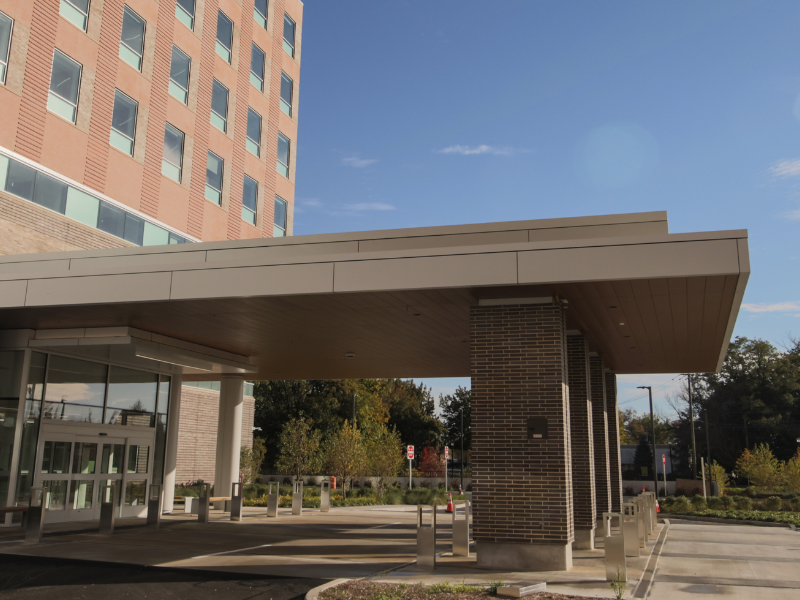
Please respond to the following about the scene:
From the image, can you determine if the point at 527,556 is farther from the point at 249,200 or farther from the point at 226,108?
the point at 226,108

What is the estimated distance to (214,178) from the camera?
2986 centimetres

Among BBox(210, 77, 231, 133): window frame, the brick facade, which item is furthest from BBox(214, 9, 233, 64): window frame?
the brick facade

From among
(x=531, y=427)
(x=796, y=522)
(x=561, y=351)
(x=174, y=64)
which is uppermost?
(x=174, y=64)

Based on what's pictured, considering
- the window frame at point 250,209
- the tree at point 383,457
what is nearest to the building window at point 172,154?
the window frame at point 250,209

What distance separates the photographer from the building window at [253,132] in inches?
1287

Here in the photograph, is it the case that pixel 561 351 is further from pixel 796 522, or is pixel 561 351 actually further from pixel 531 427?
pixel 796 522

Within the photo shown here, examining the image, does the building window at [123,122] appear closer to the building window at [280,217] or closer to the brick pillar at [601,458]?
the building window at [280,217]

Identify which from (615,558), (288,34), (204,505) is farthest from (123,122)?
(615,558)

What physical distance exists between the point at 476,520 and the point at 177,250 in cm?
905

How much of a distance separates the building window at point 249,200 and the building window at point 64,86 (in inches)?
401

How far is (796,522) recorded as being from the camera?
25.5m

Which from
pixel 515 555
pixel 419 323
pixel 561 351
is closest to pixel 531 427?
pixel 561 351

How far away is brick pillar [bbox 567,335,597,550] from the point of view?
52.1ft

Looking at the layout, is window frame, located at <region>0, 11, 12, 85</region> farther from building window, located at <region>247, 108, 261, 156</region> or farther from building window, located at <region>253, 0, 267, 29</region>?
building window, located at <region>253, 0, 267, 29</region>
